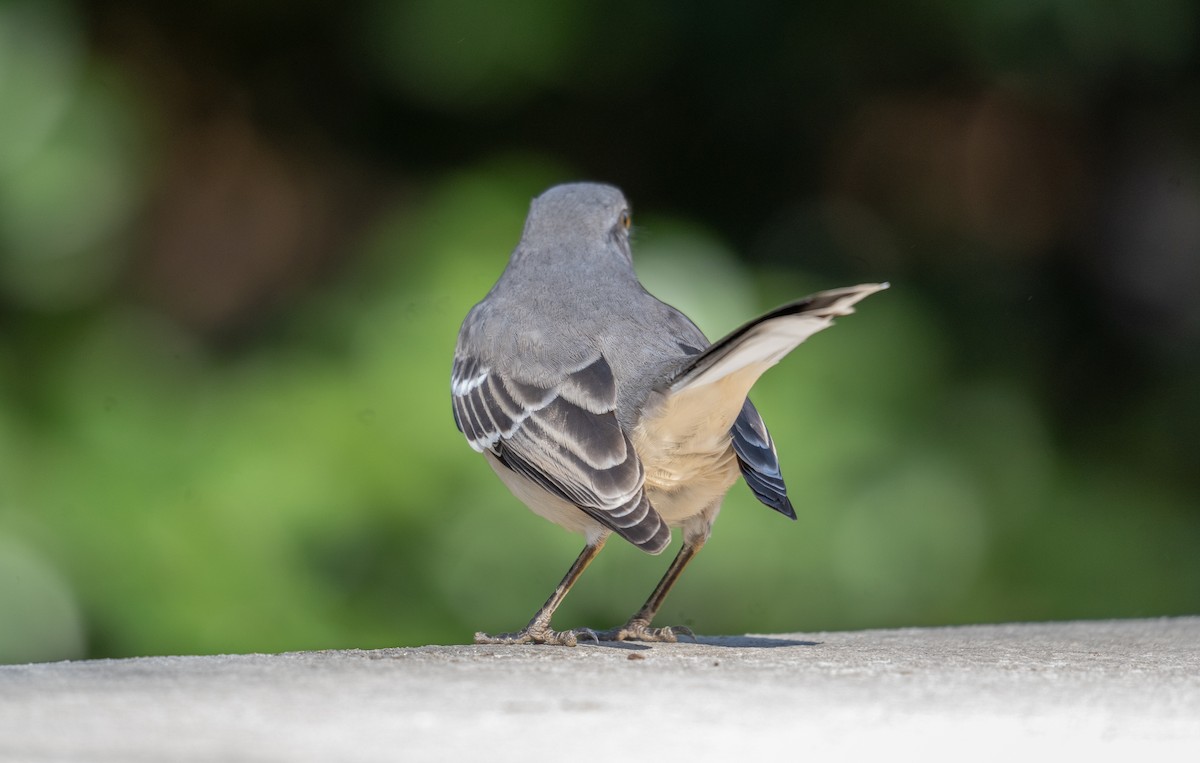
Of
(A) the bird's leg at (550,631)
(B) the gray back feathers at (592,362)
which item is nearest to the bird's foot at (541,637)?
(A) the bird's leg at (550,631)

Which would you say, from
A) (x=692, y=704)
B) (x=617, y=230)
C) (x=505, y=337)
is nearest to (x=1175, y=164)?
(x=617, y=230)

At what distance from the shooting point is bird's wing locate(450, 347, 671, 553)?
2781 mm

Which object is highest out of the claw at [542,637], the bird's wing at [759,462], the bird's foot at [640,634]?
the bird's wing at [759,462]

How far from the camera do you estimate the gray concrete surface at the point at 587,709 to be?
162cm

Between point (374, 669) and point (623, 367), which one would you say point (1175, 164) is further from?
point (374, 669)

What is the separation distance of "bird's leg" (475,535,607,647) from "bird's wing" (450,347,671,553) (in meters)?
0.25

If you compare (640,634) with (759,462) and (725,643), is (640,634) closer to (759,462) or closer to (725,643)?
(725,643)

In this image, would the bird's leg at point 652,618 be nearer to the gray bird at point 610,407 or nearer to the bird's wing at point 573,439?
the gray bird at point 610,407

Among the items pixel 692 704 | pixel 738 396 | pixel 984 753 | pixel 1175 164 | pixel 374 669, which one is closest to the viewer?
pixel 984 753

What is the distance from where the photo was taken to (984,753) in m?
1.68

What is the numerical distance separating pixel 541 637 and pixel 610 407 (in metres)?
0.50

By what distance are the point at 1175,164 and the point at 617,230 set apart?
3.34m

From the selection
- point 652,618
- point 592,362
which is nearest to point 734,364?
point 592,362

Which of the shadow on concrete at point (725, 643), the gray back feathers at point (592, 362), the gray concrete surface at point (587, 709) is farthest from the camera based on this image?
the shadow on concrete at point (725, 643)
